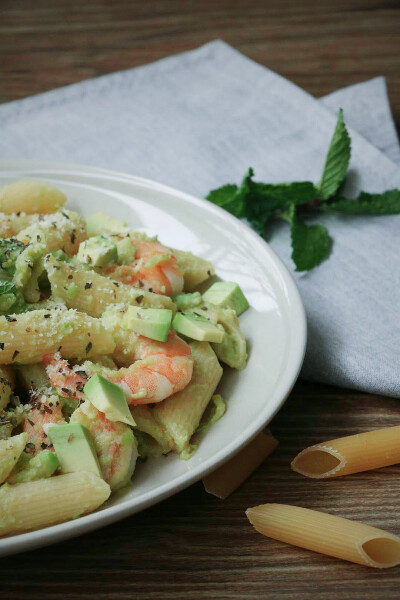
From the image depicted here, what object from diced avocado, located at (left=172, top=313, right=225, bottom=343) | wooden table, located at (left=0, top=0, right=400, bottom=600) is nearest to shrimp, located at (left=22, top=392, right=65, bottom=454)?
wooden table, located at (left=0, top=0, right=400, bottom=600)

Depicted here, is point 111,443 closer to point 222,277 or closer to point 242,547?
point 242,547

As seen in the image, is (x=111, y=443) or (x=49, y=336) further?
(x=49, y=336)

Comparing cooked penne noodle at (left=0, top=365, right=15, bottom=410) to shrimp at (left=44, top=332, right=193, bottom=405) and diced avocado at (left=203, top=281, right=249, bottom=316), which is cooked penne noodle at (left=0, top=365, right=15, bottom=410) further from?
diced avocado at (left=203, top=281, right=249, bottom=316)

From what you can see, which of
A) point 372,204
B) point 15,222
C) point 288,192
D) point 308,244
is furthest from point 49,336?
Result: point 372,204

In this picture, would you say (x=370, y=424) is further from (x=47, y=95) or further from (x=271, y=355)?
(x=47, y=95)

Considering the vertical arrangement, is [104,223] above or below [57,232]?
below

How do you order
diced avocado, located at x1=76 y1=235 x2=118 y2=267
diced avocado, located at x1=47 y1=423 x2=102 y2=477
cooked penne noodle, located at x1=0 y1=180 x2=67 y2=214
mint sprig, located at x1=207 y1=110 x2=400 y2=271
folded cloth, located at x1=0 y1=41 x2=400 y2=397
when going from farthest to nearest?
mint sprig, located at x1=207 y1=110 x2=400 y2=271 < folded cloth, located at x1=0 y1=41 x2=400 y2=397 < cooked penne noodle, located at x1=0 y1=180 x2=67 y2=214 < diced avocado, located at x1=76 y1=235 x2=118 y2=267 < diced avocado, located at x1=47 y1=423 x2=102 y2=477
